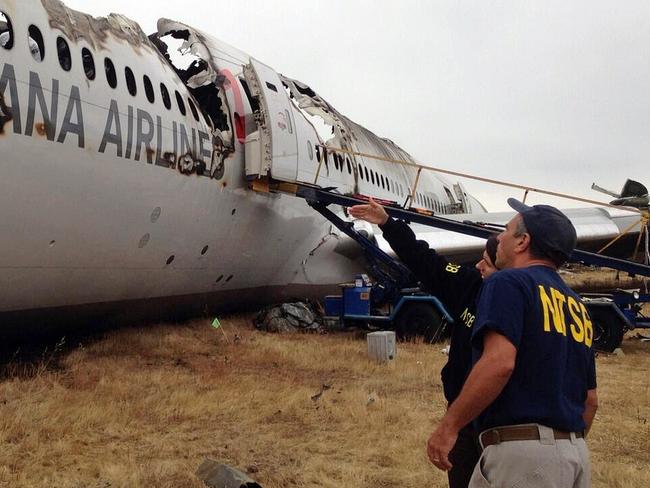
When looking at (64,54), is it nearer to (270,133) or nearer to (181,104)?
(181,104)

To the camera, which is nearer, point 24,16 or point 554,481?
point 554,481

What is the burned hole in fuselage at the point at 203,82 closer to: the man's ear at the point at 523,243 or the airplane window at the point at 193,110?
the airplane window at the point at 193,110

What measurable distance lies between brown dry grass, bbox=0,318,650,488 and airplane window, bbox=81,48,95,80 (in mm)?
3657

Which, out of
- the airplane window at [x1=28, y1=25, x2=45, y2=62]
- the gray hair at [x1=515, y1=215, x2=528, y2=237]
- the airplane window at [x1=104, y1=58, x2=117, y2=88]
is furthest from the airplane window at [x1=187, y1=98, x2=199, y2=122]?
the gray hair at [x1=515, y1=215, x2=528, y2=237]

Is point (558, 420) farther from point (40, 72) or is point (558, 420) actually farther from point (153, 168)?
point (153, 168)

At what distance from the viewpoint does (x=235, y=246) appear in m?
10.9

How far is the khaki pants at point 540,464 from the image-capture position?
7.41 ft

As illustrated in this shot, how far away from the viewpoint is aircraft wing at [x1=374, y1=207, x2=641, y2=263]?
15.1m

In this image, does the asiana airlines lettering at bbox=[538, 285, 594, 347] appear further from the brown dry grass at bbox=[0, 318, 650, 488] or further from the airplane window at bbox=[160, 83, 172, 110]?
the airplane window at bbox=[160, 83, 172, 110]

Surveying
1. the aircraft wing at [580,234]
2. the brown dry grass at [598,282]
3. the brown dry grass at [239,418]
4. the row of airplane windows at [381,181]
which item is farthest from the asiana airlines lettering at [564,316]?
the brown dry grass at [598,282]

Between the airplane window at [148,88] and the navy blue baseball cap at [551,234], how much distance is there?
7020 millimetres

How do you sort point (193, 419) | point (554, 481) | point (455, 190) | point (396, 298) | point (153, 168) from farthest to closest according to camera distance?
point (455, 190)
point (396, 298)
point (153, 168)
point (193, 419)
point (554, 481)

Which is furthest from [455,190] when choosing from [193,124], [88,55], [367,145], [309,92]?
[88,55]

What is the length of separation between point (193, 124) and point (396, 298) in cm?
519
